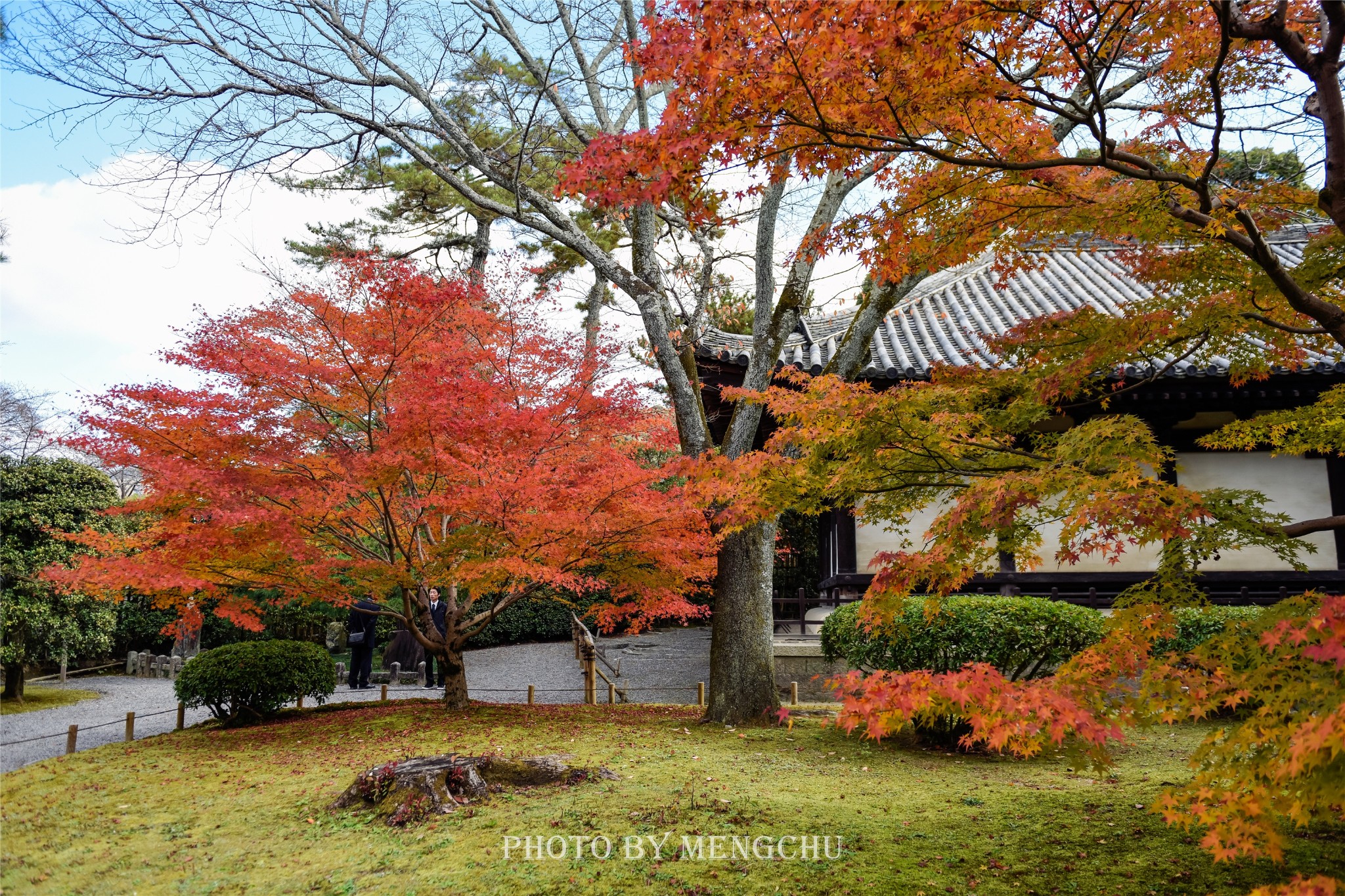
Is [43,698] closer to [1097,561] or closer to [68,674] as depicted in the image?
[68,674]

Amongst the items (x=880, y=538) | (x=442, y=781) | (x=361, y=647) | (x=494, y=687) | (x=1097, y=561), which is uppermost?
(x=880, y=538)

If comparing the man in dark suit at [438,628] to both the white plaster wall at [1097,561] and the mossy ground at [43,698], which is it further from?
the white plaster wall at [1097,561]

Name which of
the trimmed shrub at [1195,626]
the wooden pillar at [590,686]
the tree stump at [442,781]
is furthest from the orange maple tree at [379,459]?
the trimmed shrub at [1195,626]

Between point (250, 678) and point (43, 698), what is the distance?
7.00m

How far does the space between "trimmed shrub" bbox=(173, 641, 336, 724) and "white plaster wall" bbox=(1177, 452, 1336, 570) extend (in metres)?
11.1

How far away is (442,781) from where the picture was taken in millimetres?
5676

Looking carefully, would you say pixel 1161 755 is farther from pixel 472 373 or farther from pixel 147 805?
pixel 147 805

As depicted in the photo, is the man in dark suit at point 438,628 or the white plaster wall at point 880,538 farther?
the man in dark suit at point 438,628

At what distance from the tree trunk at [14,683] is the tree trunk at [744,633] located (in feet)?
37.6

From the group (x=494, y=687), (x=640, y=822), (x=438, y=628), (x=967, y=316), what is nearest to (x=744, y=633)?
(x=640, y=822)

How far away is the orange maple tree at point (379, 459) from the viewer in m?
7.52

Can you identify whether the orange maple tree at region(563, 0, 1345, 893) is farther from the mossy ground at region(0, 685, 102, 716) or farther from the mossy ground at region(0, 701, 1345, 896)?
the mossy ground at region(0, 685, 102, 716)

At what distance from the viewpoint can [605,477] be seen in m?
8.29

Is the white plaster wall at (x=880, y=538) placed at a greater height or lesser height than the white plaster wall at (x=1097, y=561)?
greater
